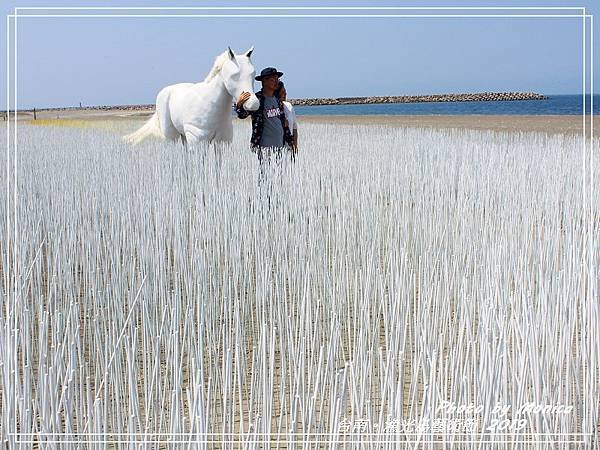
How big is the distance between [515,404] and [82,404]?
3.06 feet

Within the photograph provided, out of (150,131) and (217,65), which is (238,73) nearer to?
(217,65)

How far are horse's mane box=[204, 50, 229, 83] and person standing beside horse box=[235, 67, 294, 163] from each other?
549mm

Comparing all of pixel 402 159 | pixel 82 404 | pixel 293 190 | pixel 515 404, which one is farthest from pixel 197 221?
pixel 402 159

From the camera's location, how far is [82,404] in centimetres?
153

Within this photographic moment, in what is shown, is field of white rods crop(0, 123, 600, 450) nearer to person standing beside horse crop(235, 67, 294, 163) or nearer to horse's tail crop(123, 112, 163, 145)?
person standing beside horse crop(235, 67, 294, 163)

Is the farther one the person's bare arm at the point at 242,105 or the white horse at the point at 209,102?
the white horse at the point at 209,102

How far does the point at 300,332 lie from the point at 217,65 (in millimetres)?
3158

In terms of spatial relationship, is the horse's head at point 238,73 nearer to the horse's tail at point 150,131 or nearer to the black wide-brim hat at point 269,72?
the black wide-brim hat at point 269,72

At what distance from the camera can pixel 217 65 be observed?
4.52 metres

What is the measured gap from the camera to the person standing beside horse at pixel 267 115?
3760 mm

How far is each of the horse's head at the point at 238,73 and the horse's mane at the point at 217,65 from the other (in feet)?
0.21

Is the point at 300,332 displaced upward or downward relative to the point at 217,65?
downward

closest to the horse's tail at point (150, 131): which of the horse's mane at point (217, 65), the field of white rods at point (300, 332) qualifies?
the horse's mane at point (217, 65)

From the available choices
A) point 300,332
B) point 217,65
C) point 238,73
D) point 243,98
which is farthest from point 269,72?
point 300,332
